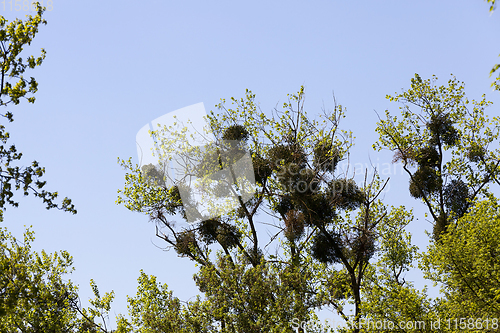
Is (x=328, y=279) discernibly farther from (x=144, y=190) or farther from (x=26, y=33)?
(x=26, y=33)

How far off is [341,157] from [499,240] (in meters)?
6.18

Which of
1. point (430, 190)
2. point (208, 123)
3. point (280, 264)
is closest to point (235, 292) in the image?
point (280, 264)

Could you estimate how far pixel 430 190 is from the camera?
20688mm

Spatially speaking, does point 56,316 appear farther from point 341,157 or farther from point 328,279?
point 341,157

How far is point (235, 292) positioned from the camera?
45.9ft

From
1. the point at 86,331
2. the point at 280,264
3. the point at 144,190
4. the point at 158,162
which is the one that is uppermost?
the point at 158,162

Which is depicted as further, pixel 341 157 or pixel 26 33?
pixel 341 157

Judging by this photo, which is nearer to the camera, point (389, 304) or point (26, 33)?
point (26, 33)

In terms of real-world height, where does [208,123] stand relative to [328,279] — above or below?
above

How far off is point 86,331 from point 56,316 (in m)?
1.79

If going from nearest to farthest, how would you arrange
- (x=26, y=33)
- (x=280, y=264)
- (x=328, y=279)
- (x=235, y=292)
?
1. (x=26, y=33)
2. (x=235, y=292)
3. (x=280, y=264)
4. (x=328, y=279)

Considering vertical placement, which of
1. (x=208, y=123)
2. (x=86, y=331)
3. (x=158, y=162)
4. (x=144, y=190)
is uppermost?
(x=208, y=123)

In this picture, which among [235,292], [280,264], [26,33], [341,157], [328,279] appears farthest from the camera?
[328,279]

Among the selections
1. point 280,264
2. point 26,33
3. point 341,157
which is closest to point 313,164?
point 341,157
